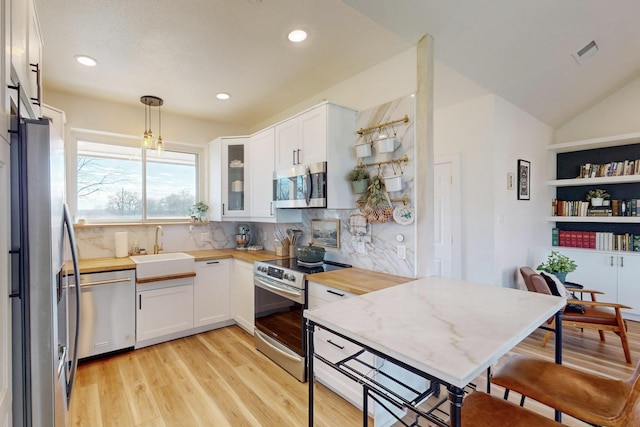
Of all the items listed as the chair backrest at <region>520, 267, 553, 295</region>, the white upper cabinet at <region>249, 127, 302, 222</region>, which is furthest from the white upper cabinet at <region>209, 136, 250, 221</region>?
the chair backrest at <region>520, 267, 553, 295</region>

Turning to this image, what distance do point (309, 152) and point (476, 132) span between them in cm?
218

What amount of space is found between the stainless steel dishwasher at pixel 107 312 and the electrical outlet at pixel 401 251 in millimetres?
2499

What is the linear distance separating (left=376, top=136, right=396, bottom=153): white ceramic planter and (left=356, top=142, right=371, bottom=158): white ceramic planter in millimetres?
138

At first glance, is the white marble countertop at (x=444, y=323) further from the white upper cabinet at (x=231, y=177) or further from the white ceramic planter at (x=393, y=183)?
the white upper cabinet at (x=231, y=177)

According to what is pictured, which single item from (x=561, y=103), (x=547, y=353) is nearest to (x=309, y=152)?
(x=547, y=353)

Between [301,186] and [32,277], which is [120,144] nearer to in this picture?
[301,186]

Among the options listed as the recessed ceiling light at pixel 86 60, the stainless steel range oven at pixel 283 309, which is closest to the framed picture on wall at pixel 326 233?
the stainless steel range oven at pixel 283 309

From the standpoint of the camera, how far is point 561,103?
13.2 ft

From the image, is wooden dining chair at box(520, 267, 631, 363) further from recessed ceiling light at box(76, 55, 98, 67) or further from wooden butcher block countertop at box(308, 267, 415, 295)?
recessed ceiling light at box(76, 55, 98, 67)

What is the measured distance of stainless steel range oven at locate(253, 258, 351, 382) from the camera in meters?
2.35

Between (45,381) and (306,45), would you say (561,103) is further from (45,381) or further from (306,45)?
(45,381)

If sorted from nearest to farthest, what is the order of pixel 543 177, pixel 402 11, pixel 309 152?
1. pixel 402 11
2. pixel 309 152
3. pixel 543 177

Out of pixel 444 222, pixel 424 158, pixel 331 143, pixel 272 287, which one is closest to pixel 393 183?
pixel 424 158

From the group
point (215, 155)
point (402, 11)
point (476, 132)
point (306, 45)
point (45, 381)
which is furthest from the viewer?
point (215, 155)
